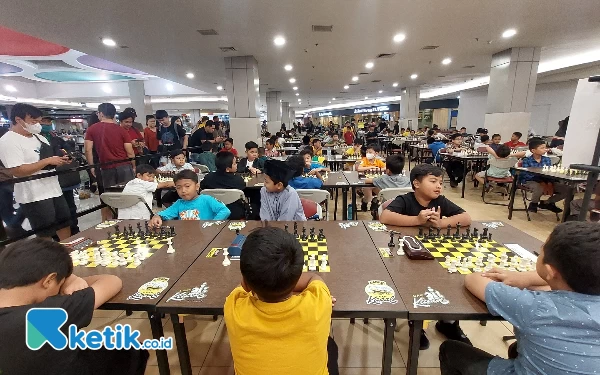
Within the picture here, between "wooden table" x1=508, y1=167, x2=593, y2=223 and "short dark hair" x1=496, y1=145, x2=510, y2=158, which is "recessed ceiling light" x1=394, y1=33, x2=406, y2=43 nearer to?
"short dark hair" x1=496, y1=145, x2=510, y2=158

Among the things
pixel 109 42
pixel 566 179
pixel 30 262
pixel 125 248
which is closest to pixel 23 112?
pixel 125 248

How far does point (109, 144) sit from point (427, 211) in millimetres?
4421

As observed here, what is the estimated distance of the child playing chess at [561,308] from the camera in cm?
96

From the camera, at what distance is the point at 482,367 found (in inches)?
50.4

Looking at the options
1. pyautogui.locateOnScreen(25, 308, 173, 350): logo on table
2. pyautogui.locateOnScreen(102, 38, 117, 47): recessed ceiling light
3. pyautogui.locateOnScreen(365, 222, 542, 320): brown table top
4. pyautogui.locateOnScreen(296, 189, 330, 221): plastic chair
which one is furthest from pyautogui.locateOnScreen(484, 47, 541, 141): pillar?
pyautogui.locateOnScreen(102, 38, 117, 47): recessed ceiling light

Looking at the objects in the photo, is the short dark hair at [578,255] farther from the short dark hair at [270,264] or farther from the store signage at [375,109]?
the store signage at [375,109]

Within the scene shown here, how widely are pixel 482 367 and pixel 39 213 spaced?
397 cm

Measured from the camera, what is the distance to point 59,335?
43.4 inches

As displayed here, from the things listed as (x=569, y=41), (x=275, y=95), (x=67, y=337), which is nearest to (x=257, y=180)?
(x=67, y=337)

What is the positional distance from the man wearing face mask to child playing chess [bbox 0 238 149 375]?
2.36m

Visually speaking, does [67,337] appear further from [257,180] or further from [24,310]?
[257,180]

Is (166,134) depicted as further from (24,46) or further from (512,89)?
(512,89)

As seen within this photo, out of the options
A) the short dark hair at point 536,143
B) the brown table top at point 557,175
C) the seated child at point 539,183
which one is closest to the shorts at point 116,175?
the brown table top at point 557,175

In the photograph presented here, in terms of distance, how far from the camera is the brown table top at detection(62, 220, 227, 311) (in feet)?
4.32
